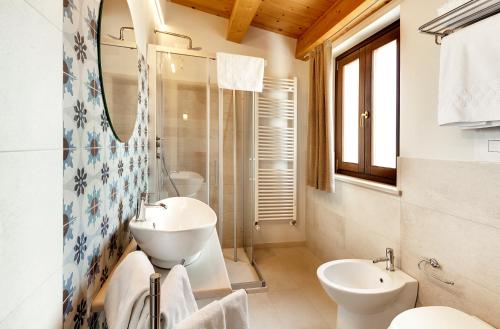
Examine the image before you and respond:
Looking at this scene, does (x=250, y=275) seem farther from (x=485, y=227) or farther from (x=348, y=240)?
(x=485, y=227)

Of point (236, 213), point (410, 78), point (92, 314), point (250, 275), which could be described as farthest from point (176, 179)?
point (410, 78)

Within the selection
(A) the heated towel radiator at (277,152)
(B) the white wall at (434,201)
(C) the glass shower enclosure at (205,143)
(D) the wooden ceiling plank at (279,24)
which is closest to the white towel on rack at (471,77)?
(B) the white wall at (434,201)

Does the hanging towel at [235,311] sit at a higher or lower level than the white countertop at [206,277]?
higher

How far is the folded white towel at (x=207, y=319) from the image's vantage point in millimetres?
591

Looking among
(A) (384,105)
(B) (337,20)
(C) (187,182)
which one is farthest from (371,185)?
(C) (187,182)

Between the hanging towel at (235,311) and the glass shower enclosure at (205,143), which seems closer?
the hanging towel at (235,311)

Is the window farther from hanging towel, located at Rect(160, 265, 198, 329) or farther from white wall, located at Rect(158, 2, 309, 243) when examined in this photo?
hanging towel, located at Rect(160, 265, 198, 329)

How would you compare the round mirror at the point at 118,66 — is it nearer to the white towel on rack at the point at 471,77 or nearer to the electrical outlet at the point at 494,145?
the white towel on rack at the point at 471,77

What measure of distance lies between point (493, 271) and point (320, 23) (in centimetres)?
245

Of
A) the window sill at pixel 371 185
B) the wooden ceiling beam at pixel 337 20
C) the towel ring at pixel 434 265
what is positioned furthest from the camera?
the wooden ceiling beam at pixel 337 20

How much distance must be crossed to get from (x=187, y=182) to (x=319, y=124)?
4.79ft

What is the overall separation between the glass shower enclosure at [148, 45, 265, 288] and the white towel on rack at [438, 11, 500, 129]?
1.70 meters

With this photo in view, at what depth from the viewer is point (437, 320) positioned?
3.87 ft

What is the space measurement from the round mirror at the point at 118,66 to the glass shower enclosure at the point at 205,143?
0.76m
